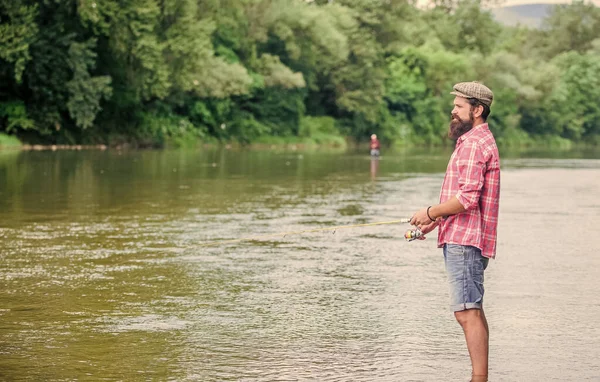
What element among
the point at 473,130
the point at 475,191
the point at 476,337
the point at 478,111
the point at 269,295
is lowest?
the point at 269,295

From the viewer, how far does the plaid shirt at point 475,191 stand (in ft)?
21.8

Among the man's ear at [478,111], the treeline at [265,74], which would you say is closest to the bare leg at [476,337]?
the man's ear at [478,111]

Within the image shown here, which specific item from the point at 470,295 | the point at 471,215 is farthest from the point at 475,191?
the point at 470,295

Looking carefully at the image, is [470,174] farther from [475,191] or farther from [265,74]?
[265,74]

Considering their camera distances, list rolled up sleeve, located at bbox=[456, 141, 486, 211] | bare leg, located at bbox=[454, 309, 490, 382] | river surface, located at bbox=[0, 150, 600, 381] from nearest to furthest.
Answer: rolled up sleeve, located at bbox=[456, 141, 486, 211], bare leg, located at bbox=[454, 309, 490, 382], river surface, located at bbox=[0, 150, 600, 381]

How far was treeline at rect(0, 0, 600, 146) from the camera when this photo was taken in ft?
181

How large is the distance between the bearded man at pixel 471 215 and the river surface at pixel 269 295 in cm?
49

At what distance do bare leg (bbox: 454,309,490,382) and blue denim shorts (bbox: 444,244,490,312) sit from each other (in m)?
0.06

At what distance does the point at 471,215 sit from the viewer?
6.71 metres

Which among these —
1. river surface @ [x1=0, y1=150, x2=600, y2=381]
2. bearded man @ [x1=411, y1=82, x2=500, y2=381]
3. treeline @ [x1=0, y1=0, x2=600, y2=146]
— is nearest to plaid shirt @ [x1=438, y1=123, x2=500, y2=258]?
bearded man @ [x1=411, y1=82, x2=500, y2=381]

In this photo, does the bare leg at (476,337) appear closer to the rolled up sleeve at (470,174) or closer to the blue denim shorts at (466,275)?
the blue denim shorts at (466,275)

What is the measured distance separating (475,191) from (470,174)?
109 mm

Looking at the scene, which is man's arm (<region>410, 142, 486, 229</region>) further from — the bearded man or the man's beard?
the man's beard

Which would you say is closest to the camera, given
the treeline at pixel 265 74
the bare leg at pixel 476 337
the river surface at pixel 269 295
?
the bare leg at pixel 476 337
